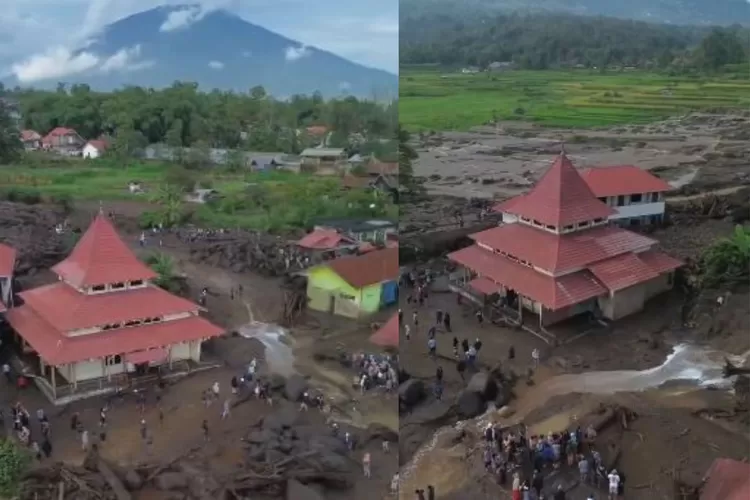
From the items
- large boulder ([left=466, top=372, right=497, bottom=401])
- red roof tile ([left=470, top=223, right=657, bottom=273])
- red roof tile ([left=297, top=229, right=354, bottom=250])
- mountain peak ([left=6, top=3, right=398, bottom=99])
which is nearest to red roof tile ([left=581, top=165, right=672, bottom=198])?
red roof tile ([left=470, top=223, right=657, bottom=273])

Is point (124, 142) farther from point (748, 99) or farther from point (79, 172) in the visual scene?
point (748, 99)

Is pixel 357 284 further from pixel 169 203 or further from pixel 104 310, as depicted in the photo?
pixel 104 310

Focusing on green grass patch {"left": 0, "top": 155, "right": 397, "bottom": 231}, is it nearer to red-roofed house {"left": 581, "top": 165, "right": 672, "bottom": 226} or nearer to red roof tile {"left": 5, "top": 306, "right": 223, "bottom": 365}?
red roof tile {"left": 5, "top": 306, "right": 223, "bottom": 365}

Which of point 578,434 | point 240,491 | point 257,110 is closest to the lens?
point 240,491

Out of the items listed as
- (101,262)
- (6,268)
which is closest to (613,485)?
(101,262)

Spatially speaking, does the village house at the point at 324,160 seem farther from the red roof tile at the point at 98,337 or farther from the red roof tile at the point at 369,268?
the red roof tile at the point at 98,337

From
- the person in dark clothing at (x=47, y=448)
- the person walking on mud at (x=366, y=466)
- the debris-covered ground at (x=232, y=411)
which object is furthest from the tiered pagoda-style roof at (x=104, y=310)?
the person walking on mud at (x=366, y=466)

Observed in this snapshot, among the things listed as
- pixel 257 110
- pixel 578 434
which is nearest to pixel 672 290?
pixel 578 434
